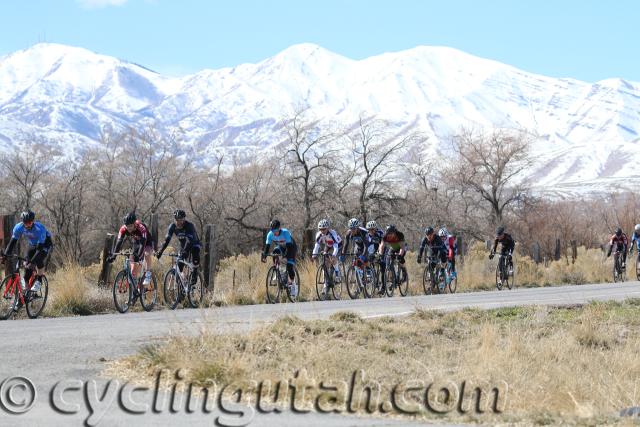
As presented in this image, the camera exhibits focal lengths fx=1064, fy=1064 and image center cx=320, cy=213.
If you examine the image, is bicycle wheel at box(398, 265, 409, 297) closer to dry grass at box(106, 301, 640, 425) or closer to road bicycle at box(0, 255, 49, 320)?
road bicycle at box(0, 255, 49, 320)

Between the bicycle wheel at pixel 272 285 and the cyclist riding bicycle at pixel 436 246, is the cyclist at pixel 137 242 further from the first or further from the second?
the cyclist riding bicycle at pixel 436 246

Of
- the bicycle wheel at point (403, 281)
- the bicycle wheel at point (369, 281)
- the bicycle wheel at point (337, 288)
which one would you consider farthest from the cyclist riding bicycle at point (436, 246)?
the bicycle wheel at point (337, 288)

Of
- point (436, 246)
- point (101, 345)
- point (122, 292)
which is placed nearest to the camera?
point (101, 345)

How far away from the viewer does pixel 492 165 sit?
234ft

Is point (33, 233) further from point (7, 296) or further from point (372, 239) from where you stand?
point (372, 239)

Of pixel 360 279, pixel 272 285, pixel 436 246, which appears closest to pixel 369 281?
pixel 360 279

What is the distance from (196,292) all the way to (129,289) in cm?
237

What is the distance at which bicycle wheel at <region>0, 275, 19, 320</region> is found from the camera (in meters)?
18.4

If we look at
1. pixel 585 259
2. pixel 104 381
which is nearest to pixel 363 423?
pixel 104 381

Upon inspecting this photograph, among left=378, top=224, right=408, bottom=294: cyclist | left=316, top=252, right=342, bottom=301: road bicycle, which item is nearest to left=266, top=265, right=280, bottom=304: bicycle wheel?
left=316, top=252, right=342, bottom=301: road bicycle

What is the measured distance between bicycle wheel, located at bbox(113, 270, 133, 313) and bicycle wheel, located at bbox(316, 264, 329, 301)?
582 cm

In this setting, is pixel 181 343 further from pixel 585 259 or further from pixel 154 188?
pixel 154 188

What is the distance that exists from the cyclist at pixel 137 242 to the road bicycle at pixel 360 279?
7.07 meters

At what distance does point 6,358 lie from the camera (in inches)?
459
